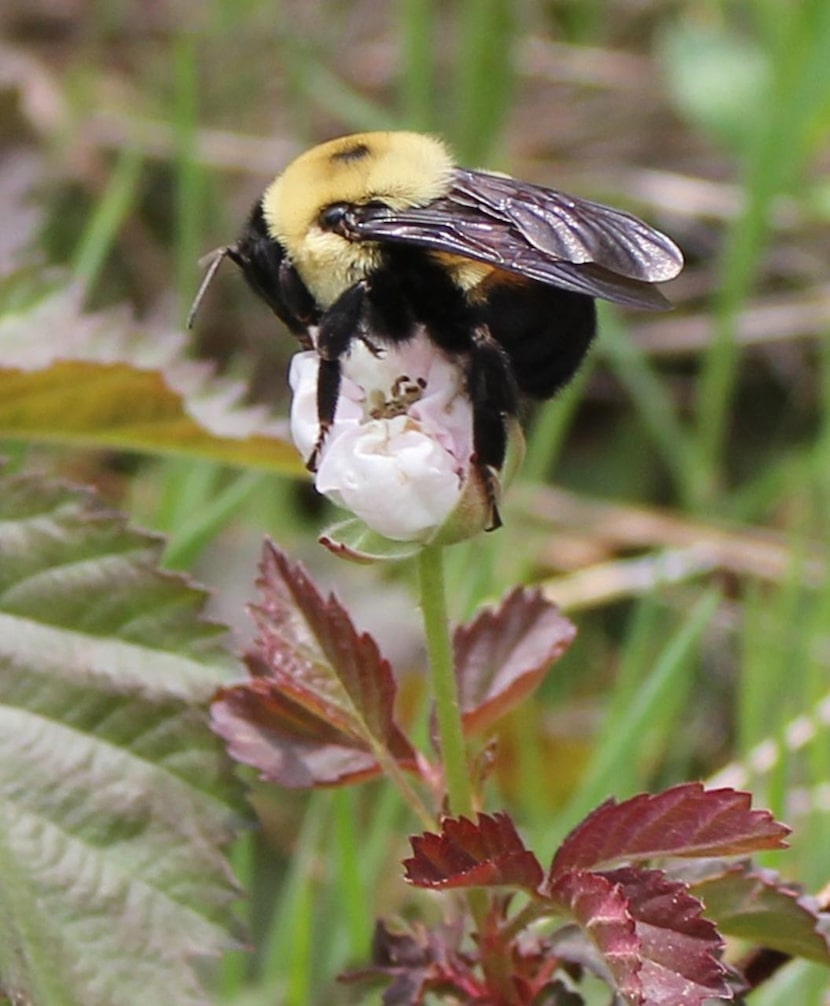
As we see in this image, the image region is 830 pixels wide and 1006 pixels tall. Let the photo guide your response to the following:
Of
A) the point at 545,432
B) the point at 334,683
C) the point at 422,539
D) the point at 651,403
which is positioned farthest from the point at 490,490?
the point at 651,403

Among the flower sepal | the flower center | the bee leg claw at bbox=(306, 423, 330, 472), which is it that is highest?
the flower center

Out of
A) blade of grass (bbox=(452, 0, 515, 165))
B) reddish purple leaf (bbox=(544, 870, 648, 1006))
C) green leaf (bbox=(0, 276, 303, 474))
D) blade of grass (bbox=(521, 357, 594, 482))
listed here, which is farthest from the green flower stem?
blade of grass (bbox=(452, 0, 515, 165))

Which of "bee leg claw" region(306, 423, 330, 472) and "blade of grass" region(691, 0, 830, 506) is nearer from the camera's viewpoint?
"bee leg claw" region(306, 423, 330, 472)

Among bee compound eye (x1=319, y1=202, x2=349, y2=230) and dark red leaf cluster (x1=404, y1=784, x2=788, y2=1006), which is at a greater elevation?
bee compound eye (x1=319, y1=202, x2=349, y2=230)

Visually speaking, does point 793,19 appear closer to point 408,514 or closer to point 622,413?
point 622,413

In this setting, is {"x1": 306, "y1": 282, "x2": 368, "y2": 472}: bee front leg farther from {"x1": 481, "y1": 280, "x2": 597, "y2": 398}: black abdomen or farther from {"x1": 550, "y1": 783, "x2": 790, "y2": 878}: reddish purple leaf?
{"x1": 550, "y1": 783, "x2": 790, "y2": 878}: reddish purple leaf

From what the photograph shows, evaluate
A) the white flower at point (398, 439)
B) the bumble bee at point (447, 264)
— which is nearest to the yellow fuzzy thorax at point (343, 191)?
the bumble bee at point (447, 264)

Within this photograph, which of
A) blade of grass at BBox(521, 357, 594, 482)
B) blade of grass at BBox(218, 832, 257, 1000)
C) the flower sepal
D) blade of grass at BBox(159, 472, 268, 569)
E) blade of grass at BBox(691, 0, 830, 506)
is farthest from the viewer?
blade of grass at BBox(691, 0, 830, 506)
